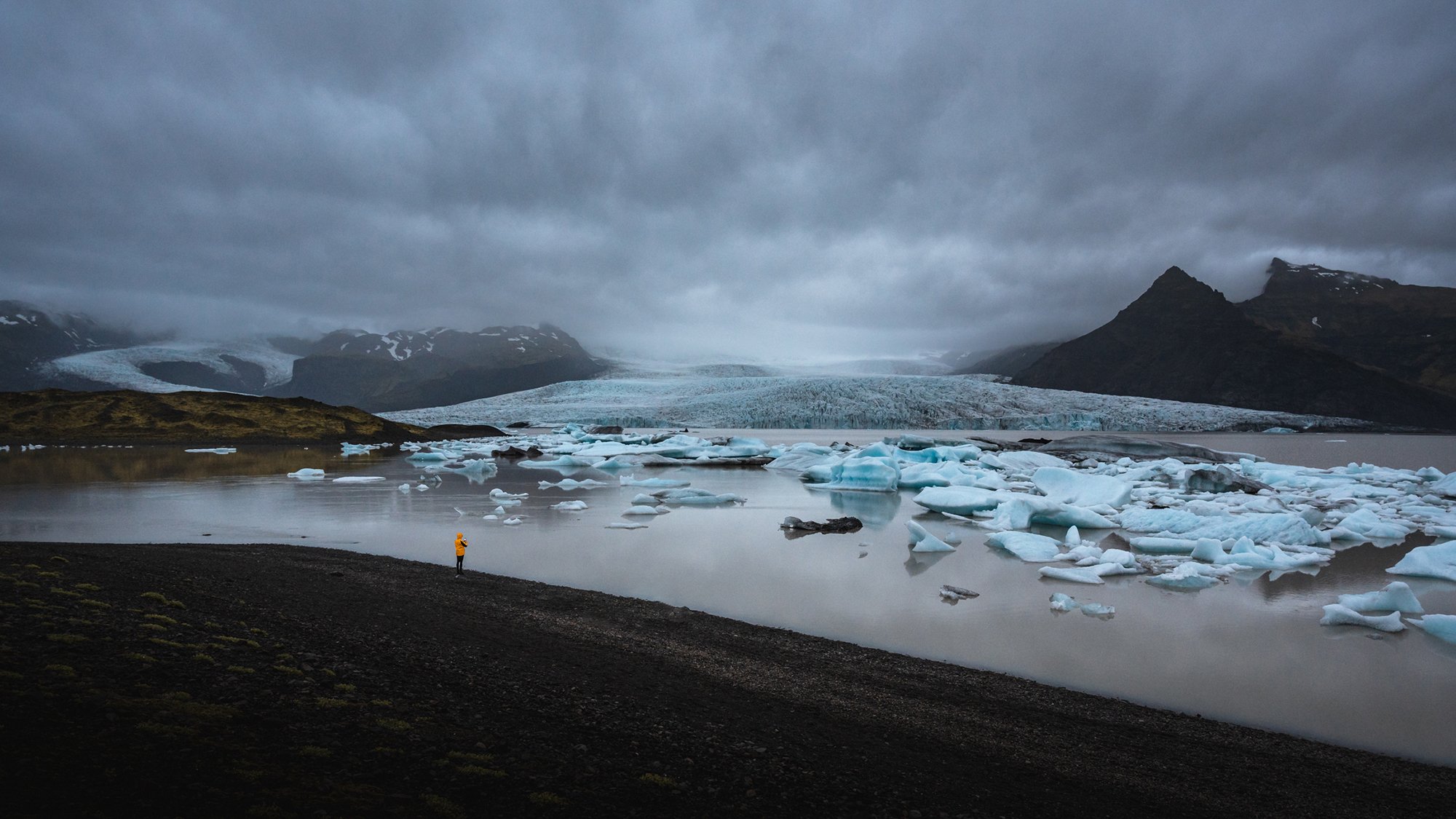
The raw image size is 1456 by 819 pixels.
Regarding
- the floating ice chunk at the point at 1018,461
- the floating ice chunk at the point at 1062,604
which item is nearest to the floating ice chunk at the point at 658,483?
the floating ice chunk at the point at 1018,461

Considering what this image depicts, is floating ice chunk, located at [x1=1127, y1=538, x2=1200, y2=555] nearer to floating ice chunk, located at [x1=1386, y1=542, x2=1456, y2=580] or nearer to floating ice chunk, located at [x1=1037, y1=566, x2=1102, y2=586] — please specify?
floating ice chunk, located at [x1=1386, y1=542, x2=1456, y2=580]

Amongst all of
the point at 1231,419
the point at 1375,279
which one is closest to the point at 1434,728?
the point at 1231,419

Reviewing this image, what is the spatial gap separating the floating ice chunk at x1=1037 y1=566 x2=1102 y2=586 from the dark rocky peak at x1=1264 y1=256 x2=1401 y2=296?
184686mm

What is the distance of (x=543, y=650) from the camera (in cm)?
490

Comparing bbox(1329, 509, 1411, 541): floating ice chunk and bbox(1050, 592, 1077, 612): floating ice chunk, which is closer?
bbox(1050, 592, 1077, 612): floating ice chunk

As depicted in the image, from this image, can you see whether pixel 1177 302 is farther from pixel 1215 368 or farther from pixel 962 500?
pixel 962 500

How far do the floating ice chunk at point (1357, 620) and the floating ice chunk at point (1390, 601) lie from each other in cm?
15

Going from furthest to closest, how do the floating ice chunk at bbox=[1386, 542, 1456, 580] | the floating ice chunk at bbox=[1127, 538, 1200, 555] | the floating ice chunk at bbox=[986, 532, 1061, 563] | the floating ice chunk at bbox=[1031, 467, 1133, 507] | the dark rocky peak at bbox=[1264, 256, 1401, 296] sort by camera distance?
1. the dark rocky peak at bbox=[1264, 256, 1401, 296]
2. the floating ice chunk at bbox=[1031, 467, 1133, 507]
3. the floating ice chunk at bbox=[1127, 538, 1200, 555]
4. the floating ice chunk at bbox=[986, 532, 1061, 563]
5. the floating ice chunk at bbox=[1386, 542, 1456, 580]

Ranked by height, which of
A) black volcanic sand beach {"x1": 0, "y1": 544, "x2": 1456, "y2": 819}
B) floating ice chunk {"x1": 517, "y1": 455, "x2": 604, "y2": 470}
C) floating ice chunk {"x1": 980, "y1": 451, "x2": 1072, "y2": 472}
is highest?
black volcanic sand beach {"x1": 0, "y1": 544, "x2": 1456, "y2": 819}

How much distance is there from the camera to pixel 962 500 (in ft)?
46.8

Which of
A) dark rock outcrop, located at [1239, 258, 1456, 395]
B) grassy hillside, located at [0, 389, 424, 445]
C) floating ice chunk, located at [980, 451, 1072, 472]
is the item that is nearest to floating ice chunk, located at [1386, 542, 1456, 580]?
floating ice chunk, located at [980, 451, 1072, 472]

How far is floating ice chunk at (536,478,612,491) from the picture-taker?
712 inches

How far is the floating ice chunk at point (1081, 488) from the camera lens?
14078 mm

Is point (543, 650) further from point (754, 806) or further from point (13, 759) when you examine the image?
point (13, 759)
